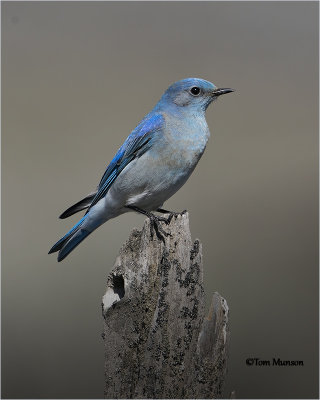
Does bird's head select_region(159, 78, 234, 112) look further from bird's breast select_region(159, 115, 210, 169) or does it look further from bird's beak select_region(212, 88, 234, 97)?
bird's breast select_region(159, 115, 210, 169)

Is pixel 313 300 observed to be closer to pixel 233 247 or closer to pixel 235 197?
pixel 233 247

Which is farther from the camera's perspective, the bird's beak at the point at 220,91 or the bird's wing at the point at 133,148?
the bird's beak at the point at 220,91

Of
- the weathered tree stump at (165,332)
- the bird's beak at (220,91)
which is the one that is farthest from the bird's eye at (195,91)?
the weathered tree stump at (165,332)

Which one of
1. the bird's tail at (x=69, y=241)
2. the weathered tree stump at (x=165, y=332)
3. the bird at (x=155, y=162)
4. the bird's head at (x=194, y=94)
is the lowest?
the weathered tree stump at (x=165, y=332)

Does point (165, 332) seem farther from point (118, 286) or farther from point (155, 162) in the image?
point (155, 162)

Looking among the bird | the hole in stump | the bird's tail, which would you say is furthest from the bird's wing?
the hole in stump

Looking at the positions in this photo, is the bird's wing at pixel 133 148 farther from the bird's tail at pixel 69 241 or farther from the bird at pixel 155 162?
the bird's tail at pixel 69 241

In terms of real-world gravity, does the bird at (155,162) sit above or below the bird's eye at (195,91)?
below

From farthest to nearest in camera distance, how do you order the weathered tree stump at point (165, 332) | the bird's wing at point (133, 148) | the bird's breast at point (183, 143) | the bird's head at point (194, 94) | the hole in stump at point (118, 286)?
1. the bird's head at point (194, 94)
2. the bird's wing at point (133, 148)
3. the bird's breast at point (183, 143)
4. the hole in stump at point (118, 286)
5. the weathered tree stump at point (165, 332)
